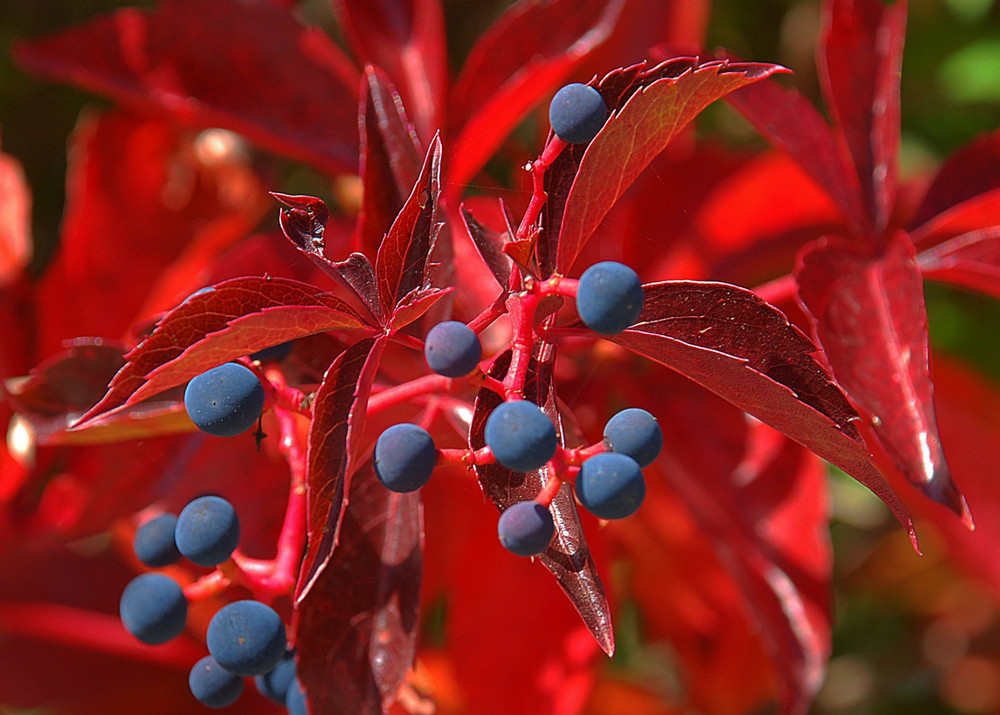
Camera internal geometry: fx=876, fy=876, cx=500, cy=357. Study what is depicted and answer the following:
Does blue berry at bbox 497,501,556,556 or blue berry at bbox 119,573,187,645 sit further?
blue berry at bbox 119,573,187,645

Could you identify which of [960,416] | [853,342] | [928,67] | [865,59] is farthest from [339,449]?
[928,67]

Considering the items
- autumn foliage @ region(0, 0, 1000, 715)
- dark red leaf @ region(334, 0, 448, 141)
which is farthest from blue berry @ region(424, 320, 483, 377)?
dark red leaf @ region(334, 0, 448, 141)

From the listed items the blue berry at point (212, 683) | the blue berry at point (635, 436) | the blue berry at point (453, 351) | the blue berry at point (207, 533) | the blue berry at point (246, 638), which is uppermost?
the blue berry at point (453, 351)

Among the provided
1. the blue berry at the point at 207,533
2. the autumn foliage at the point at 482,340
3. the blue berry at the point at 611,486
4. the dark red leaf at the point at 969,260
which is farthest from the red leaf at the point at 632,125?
the dark red leaf at the point at 969,260

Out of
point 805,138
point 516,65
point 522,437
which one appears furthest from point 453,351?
point 516,65

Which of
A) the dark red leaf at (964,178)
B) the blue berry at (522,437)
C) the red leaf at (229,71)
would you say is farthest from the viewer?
the red leaf at (229,71)

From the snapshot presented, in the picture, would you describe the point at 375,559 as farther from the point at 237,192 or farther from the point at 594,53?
the point at 237,192

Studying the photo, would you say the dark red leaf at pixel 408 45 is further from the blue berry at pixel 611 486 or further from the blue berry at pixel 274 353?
the blue berry at pixel 611 486

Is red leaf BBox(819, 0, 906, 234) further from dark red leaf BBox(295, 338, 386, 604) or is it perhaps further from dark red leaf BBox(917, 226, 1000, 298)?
dark red leaf BBox(295, 338, 386, 604)
